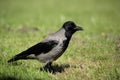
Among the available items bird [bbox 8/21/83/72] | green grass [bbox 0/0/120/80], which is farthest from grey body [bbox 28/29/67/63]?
green grass [bbox 0/0/120/80]

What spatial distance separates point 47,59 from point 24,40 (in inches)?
162

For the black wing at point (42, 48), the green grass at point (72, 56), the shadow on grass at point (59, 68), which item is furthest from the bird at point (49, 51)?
the green grass at point (72, 56)

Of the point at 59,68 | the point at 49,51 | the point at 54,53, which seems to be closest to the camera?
the point at 54,53

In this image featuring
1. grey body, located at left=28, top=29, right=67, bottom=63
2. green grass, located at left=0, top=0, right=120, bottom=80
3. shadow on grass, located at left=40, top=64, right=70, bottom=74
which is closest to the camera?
green grass, located at left=0, top=0, right=120, bottom=80

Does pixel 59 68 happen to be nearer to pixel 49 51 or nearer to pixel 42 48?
pixel 49 51

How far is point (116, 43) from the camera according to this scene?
39.8 ft

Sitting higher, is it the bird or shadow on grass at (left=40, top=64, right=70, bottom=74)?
the bird

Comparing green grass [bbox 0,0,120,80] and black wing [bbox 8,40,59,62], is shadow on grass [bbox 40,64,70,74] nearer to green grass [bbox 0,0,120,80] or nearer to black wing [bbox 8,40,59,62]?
green grass [bbox 0,0,120,80]

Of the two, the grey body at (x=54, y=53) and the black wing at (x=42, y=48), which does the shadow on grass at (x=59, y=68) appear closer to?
the grey body at (x=54, y=53)

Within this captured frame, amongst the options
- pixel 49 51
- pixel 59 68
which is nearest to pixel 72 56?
pixel 59 68

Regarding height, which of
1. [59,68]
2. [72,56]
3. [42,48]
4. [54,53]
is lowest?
[59,68]

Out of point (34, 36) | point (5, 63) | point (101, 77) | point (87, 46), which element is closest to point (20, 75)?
point (5, 63)

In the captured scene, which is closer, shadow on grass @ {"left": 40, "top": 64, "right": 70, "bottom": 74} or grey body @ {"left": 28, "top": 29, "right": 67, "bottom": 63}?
grey body @ {"left": 28, "top": 29, "right": 67, "bottom": 63}

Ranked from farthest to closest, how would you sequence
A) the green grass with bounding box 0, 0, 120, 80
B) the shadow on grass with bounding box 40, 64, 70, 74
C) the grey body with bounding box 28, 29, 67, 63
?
the shadow on grass with bounding box 40, 64, 70, 74 < the grey body with bounding box 28, 29, 67, 63 < the green grass with bounding box 0, 0, 120, 80
